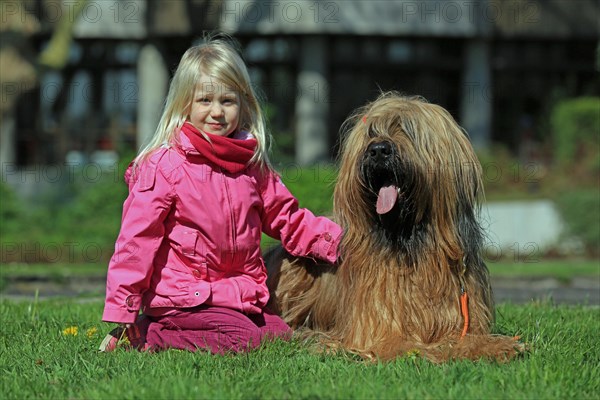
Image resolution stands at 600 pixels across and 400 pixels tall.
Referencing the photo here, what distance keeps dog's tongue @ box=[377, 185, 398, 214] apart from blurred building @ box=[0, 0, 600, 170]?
13586 mm

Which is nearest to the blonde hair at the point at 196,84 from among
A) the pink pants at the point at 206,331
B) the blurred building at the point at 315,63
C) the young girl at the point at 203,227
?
the young girl at the point at 203,227

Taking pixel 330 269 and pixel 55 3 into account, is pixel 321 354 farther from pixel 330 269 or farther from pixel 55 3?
pixel 55 3

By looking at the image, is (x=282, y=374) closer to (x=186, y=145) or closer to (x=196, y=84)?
(x=186, y=145)

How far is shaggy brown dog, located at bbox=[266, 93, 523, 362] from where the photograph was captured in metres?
5.00

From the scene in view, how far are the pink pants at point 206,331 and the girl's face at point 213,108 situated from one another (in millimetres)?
1103

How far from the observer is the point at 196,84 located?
586 centimetres

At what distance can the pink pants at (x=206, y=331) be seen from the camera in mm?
5461

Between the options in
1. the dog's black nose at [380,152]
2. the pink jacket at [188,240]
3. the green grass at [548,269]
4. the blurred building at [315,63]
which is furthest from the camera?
the blurred building at [315,63]

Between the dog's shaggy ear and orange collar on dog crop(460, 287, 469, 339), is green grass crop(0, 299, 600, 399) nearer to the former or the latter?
orange collar on dog crop(460, 287, 469, 339)

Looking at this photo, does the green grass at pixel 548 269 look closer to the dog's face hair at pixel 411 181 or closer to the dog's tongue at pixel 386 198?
the dog's face hair at pixel 411 181

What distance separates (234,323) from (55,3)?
15678 mm

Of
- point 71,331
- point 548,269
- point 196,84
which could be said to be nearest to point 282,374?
point 71,331

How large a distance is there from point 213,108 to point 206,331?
1345 millimetres

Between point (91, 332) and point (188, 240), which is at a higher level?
point (188, 240)
